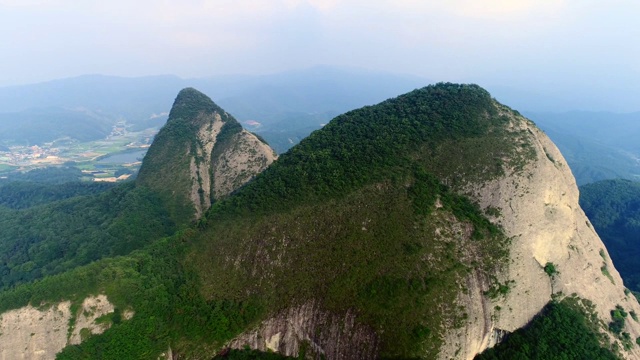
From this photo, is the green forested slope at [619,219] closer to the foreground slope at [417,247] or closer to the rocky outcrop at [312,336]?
the foreground slope at [417,247]

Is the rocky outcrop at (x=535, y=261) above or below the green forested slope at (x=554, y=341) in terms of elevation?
above

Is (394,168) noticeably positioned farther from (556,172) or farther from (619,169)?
(619,169)

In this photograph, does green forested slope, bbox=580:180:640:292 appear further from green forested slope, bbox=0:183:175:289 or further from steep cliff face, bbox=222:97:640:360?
green forested slope, bbox=0:183:175:289

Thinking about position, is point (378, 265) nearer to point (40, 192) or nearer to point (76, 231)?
point (76, 231)

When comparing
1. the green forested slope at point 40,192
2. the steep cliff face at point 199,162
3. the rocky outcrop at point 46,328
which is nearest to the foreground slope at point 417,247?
the rocky outcrop at point 46,328

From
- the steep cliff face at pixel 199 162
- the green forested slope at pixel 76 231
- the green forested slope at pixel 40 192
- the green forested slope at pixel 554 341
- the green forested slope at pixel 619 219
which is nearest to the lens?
the green forested slope at pixel 554 341

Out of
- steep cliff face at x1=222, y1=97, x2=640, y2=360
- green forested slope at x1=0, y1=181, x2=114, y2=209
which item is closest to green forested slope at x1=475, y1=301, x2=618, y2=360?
steep cliff face at x1=222, y1=97, x2=640, y2=360

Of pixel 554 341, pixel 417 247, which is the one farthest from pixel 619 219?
pixel 417 247

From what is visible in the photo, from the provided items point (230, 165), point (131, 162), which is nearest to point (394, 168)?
point (230, 165)
